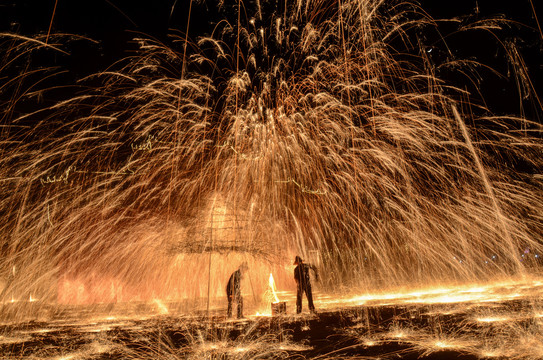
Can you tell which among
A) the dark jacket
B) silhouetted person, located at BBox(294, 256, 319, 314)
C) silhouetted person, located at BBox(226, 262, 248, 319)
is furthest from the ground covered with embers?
the dark jacket

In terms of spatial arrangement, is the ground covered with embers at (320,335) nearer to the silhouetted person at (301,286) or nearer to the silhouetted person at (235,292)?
the silhouetted person at (301,286)

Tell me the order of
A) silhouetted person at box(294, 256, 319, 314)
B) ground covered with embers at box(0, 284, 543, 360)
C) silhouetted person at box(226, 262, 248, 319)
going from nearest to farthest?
ground covered with embers at box(0, 284, 543, 360) → silhouetted person at box(226, 262, 248, 319) → silhouetted person at box(294, 256, 319, 314)

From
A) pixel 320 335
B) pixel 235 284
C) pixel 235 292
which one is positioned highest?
pixel 235 284

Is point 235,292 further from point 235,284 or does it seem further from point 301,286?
point 301,286

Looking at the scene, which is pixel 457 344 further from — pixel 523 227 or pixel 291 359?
pixel 523 227

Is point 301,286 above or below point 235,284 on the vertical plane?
below

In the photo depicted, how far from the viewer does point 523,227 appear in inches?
846

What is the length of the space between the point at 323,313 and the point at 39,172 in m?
8.94

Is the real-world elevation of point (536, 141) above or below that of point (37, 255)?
above

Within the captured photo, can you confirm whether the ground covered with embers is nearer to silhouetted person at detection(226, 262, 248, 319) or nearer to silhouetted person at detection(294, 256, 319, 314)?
silhouetted person at detection(294, 256, 319, 314)

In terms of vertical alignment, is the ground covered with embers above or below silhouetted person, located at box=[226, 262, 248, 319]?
below

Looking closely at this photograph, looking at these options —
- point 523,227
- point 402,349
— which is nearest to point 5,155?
point 402,349

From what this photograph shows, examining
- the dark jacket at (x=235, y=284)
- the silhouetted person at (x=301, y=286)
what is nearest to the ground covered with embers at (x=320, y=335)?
the silhouetted person at (x=301, y=286)

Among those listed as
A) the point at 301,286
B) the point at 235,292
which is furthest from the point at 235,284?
the point at 301,286
